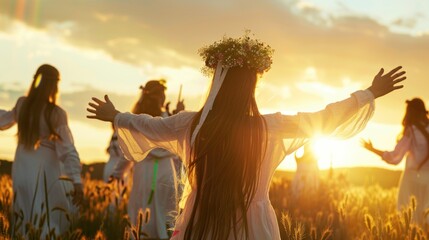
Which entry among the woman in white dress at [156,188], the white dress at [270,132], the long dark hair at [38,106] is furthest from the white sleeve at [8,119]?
the white dress at [270,132]

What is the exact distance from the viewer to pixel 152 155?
8.45 metres

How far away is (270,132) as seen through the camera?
13.8 ft

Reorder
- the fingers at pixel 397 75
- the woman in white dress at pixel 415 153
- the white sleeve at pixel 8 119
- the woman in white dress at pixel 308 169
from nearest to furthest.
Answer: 1. the fingers at pixel 397 75
2. the white sleeve at pixel 8 119
3. the woman in white dress at pixel 415 153
4. the woman in white dress at pixel 308 169

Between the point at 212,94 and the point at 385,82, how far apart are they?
1.25 metres

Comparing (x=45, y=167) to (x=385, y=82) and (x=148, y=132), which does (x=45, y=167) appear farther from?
(x=385, y=82)

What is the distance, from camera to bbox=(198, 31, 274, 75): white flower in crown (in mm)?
4297

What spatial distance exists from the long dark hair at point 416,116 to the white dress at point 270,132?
541cm

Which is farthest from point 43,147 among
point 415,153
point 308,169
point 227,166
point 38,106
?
point 308,169

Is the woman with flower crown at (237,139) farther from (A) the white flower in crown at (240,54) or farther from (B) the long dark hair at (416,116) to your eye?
(B) the long dark hair at (416,116)

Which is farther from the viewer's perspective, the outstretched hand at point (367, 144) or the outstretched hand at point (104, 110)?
the outstretched hand at point (367, 144)

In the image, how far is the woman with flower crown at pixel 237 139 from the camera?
4133 millimetres

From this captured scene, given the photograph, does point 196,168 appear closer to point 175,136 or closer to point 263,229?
point 175,136

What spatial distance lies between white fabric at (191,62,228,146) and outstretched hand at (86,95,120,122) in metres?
0.76

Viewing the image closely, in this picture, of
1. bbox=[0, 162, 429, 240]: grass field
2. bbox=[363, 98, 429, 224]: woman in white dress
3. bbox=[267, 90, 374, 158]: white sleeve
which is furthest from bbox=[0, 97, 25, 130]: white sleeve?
bbox=[363, 98, 429, 224]: woman in white dress
